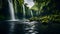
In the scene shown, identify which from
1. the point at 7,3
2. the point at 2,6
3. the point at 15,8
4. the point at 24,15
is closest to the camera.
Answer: the point at 2,6

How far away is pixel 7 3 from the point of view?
93125mm

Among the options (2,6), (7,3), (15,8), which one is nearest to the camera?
(2,6)

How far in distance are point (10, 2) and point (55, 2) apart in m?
33.0

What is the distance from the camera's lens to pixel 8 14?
95.6 metres

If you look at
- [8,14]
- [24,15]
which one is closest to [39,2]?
[8,14]

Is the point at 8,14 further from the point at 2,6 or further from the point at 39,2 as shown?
the point at 39,2

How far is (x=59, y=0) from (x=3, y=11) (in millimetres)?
32130

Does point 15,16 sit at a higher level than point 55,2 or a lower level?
lower

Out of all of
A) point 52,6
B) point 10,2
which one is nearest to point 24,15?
point 10,2

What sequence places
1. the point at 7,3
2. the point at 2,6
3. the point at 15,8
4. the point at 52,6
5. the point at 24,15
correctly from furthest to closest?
the point at 24,15, the point at 15,8, the point at 7,3, the point at 2,6, the point at 52,6

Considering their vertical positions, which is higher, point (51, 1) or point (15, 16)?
point (51, 1)

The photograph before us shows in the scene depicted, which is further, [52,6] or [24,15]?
[24,15]

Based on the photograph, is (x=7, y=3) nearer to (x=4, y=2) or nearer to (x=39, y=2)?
(x=4, y=2)

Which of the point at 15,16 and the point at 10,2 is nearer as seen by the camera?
the point at 10,2
